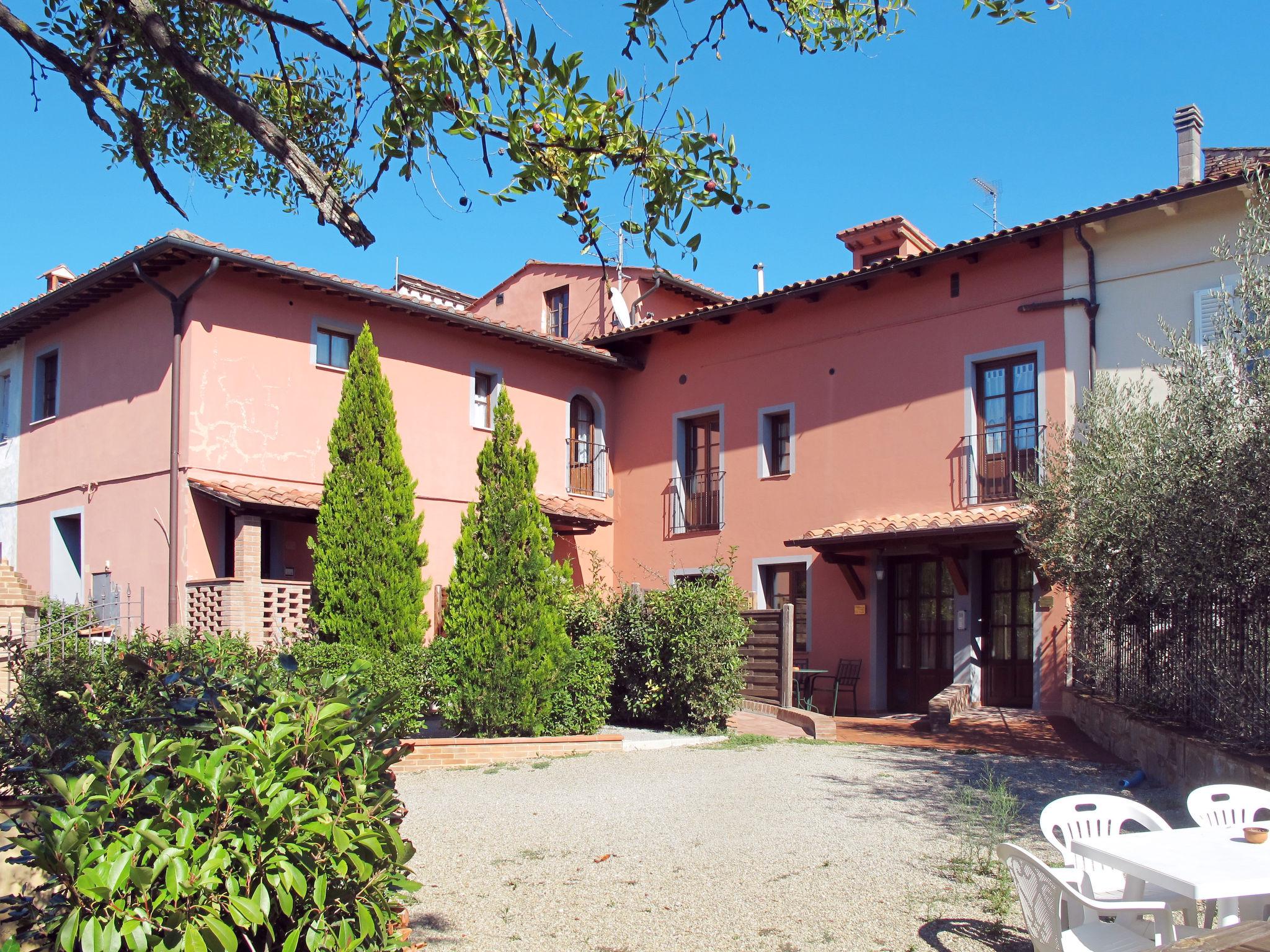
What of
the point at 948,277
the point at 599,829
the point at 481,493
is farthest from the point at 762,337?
the point at 599,829

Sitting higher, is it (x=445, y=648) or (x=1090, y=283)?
(x=1090, y=283)

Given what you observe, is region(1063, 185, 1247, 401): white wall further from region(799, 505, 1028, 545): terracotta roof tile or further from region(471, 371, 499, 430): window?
region(471, 371, 499, 430): window

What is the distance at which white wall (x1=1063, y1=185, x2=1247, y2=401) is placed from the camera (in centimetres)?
1289

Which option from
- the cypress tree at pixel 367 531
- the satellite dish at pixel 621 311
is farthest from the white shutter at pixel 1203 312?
the cypress tree at pixel 367 531

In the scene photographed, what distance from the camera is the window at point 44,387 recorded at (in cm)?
1706

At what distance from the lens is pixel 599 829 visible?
7.13 metres

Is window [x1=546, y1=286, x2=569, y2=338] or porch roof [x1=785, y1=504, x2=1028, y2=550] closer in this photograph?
porch roof [x1=785, y1=504, x2=1028, y2=550]

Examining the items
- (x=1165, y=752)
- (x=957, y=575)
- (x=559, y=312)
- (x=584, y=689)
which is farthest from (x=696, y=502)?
(x=1165, y=752)

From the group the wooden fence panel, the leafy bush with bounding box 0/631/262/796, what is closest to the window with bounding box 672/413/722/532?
the wooden fence panel

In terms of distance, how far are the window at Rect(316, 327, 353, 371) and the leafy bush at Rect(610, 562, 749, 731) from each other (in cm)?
626

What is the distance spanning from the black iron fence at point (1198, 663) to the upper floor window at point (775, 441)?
668 centimetres

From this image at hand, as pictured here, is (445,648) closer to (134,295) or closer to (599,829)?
(599,829)

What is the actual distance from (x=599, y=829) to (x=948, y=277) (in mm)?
10707

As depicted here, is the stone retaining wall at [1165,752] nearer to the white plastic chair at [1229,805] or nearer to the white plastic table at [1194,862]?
the white plastic chair at [1229,805]
